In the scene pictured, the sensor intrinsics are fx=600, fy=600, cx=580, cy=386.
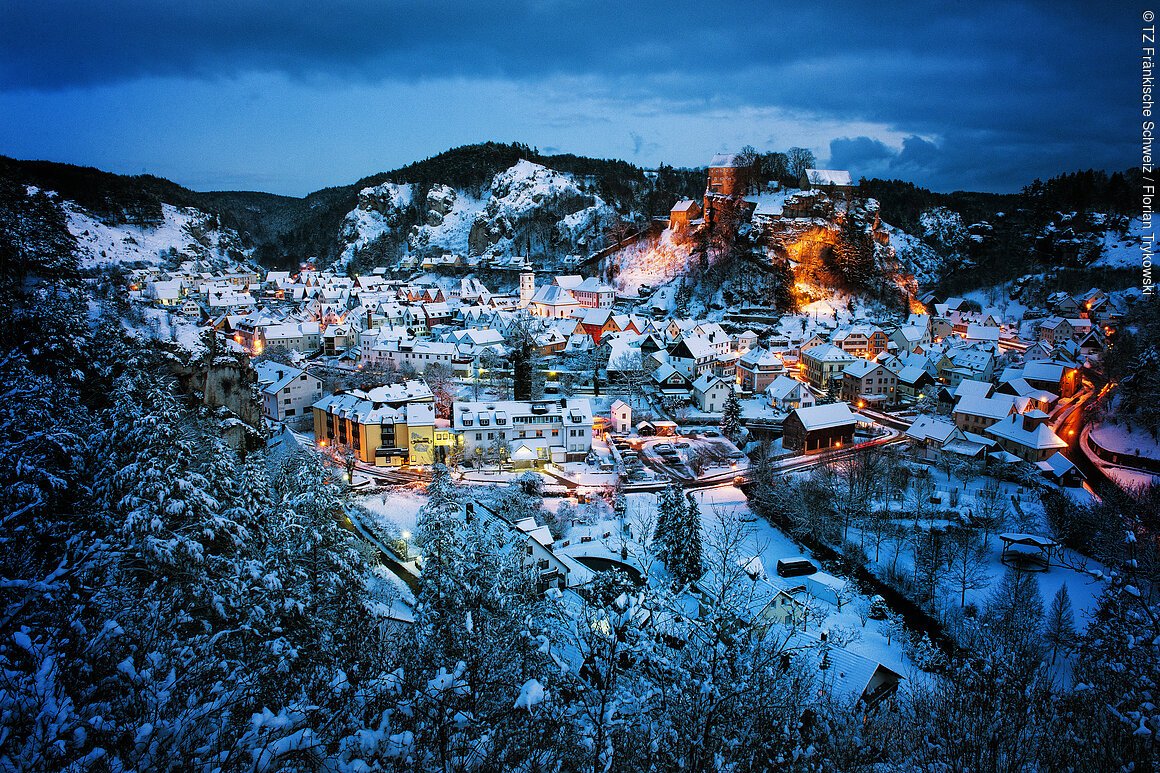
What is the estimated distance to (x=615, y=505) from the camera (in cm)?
2106

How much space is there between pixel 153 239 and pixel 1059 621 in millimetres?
86497

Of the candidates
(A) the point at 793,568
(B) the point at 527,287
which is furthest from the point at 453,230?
(A) the point at 793,568

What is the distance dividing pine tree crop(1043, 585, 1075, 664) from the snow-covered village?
0.23 meters

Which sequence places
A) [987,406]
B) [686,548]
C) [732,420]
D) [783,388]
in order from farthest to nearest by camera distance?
[783,388] < [732,420] < [987,406] < [686,548]

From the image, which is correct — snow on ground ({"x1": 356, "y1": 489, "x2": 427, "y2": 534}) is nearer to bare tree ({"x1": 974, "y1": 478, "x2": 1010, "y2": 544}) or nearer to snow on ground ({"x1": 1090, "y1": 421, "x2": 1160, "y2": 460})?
bare tree ({"x1": 974, "y1": 478, "x2": 1010, "y2": 544})

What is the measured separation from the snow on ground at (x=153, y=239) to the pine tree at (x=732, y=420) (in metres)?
52.1

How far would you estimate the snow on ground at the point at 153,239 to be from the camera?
192 feet

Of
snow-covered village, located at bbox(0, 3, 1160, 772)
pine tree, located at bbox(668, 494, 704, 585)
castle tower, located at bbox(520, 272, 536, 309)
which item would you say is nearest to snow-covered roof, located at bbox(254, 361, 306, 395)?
snow-covered village, located at bbox(0, 3, 1160, 772)

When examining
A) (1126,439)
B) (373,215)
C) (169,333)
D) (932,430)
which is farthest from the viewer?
(373,215)

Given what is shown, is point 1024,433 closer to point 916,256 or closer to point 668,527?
point 668,527

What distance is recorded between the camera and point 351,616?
8.82m

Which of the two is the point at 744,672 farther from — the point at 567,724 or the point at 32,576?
the point at 32,576

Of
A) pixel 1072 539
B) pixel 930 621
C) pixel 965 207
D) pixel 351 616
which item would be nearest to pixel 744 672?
pixel 351 616

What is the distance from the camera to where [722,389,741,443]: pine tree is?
28.0 metres
